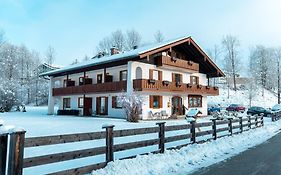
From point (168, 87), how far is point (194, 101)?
26.7ft

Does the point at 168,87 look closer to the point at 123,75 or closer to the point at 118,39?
the point at 123,75

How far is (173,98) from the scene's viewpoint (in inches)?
1265

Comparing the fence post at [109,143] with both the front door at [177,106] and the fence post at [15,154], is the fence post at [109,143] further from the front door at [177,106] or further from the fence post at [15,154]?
the front door at [177,106]

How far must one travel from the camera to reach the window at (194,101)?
34828 millimetres

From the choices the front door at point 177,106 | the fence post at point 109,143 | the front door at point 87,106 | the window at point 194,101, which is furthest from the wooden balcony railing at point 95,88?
the fence post at point 109,143

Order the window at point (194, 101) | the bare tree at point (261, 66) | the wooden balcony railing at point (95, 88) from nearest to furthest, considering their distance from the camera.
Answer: the wooden balcony railing at point (95, 88) < the window at point (194, 101) < the bare tree at point (261, 66)

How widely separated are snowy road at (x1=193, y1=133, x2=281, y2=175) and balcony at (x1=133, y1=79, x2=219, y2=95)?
52.5 ft

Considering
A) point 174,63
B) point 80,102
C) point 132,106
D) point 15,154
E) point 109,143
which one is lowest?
point 109,143

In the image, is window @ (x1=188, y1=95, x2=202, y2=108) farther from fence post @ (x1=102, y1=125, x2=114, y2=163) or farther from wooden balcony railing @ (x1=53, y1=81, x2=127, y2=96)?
fence post @ (x1=102, y1=125, x2=114, y2=163)

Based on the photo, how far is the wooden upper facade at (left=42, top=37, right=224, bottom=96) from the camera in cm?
2753

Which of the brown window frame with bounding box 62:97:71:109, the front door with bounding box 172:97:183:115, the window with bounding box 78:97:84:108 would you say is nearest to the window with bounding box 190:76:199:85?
the front door with bounding box 172:97:183:115

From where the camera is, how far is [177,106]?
32.6m

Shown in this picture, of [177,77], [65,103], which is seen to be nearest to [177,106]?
[177,77]

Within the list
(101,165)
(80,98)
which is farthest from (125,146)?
(80,98)
